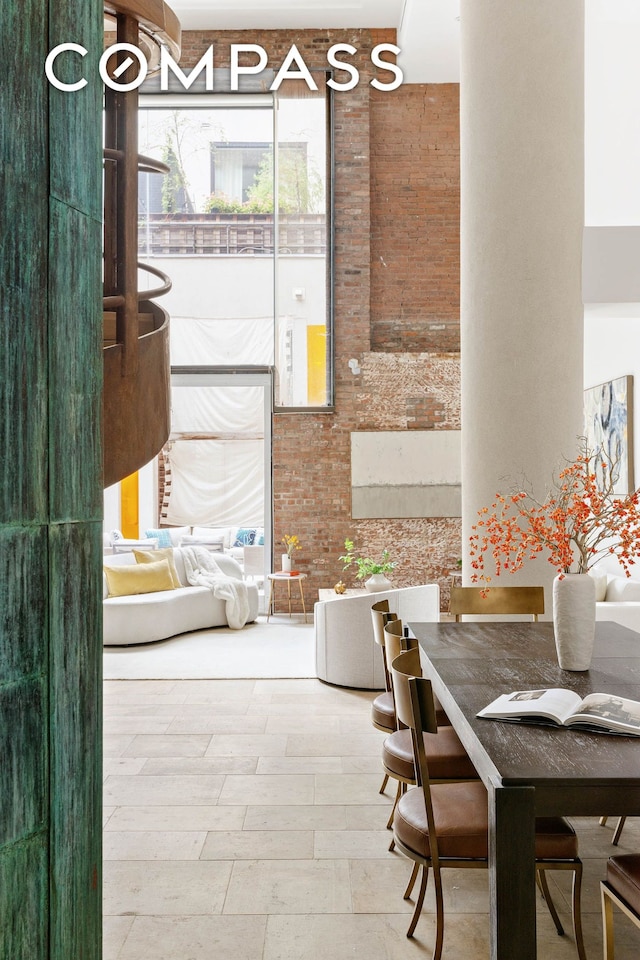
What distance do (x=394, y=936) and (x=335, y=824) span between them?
2.62 ft

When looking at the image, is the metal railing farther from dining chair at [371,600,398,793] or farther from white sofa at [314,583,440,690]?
dining chair at [371,600,398,793]

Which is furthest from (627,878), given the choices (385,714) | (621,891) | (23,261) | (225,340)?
(225,340)

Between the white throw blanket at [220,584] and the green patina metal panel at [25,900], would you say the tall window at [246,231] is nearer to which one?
the white throw blanket at [220,584]

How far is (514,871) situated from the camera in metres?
1.61

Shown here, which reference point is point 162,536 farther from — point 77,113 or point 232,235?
point 77,113

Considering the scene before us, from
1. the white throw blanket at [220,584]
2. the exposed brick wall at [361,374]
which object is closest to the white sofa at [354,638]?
the white throw blanket at [220,584]

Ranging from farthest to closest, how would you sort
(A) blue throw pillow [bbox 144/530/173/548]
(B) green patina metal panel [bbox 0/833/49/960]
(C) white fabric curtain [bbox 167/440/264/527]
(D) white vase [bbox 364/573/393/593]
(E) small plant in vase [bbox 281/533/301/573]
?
(C) white fabric curtain [bbox 167/440/264/527]
(A) blue throw pillow [bbox 144/530/173/548]
(E) small plant in vase [bbox 281/533/301/573]
(D) white vase [bbox 364/573/393/593]
(B) green patina metal panel [bbox 0/833/49/960]

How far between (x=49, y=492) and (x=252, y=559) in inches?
326

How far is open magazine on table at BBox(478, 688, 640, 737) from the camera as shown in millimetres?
1928

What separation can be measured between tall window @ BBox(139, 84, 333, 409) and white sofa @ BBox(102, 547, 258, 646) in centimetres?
214

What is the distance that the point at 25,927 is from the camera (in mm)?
1363

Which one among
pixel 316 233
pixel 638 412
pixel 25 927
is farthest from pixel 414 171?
pixel 25 927

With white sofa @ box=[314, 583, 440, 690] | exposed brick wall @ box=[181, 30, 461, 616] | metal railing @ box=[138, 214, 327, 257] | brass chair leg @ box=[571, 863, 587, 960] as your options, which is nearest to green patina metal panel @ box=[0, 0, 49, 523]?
brass chair leg @ box=[571, 863, 587, 960]

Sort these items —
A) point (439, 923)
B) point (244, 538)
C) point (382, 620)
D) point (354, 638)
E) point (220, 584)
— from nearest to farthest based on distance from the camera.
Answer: point (439, 923), point (382, 620), point (354, 638), point (220, 584), point (244, 538)
